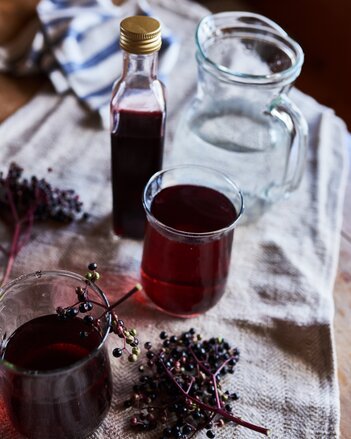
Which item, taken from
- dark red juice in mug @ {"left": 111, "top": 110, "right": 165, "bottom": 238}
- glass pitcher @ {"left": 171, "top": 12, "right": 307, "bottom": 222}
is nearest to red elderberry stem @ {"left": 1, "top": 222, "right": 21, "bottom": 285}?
dark red juice in mug @ {"left": 111, "top": 110, "right": 165, "bottom": 238}

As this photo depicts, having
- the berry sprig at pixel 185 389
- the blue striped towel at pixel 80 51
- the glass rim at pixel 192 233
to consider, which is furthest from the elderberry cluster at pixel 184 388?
the blue striped towel at pixel 80 51

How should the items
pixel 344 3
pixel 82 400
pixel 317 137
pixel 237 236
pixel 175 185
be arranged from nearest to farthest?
pixel 82 400
pixel 175 185
pixel 237 236
pixel 317 137
pixel 344 3

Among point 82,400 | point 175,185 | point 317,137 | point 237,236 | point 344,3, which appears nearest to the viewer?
point 82,400

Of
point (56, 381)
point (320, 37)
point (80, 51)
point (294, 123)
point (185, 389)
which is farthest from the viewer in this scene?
point (320, 37)

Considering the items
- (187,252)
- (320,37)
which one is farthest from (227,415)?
(320,37)

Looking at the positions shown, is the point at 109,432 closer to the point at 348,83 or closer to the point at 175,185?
the point at 175,185

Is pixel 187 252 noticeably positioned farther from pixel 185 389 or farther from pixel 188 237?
pixel 185 389

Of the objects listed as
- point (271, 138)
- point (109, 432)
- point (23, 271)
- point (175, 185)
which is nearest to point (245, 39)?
point (271, 138)

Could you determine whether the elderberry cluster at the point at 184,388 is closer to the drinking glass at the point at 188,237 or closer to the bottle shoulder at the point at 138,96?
the drinking glass at the point at 188,237
